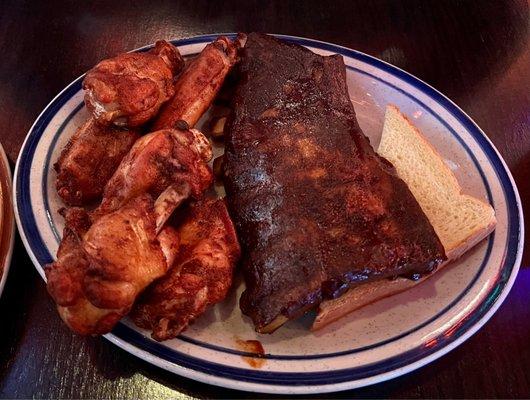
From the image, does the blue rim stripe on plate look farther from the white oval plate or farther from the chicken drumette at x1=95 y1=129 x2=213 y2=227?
the chicken drumette at x1=95 y1=129 x2=213 y2=227

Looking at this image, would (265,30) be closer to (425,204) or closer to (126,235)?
(425,204)

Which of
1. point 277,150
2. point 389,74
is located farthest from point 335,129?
point 389,74

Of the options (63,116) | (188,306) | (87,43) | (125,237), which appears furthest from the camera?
(87,43)

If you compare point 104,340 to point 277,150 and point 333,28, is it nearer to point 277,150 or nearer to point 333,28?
point 277,150

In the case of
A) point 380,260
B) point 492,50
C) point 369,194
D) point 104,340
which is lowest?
point 104,340

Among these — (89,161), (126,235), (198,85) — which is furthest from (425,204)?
(89,161)

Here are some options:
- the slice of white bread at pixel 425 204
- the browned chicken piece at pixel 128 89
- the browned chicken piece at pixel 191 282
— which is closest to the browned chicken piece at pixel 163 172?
the browned chicken piece at pixel 191 282

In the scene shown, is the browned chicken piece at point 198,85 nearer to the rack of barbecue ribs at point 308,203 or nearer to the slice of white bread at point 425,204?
the rack of barbecue ribs at point 308,203

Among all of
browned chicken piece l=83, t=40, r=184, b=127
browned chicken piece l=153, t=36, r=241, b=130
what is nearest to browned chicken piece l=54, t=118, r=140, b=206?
browned chicken piece l=83, t=40, r=184, b=127
